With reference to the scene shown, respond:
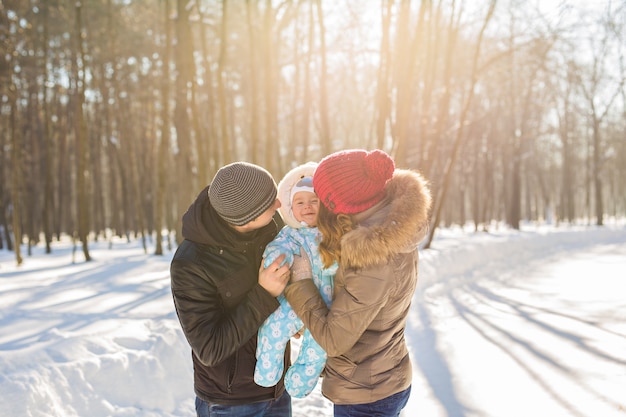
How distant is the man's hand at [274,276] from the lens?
6.63 ft

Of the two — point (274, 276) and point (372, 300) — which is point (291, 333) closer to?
point (274, 276)

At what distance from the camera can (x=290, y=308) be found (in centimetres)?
212

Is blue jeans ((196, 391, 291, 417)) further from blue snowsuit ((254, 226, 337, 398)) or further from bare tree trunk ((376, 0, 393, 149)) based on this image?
bare tree trunk ((376, 0, 393, 149))

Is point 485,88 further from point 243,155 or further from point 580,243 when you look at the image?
point 243,155

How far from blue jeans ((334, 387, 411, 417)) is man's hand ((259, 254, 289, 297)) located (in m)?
0.60

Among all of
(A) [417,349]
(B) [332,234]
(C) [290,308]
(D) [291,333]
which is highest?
(B) [332,234]

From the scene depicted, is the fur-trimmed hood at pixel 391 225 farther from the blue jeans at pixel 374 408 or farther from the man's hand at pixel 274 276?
the blue jeans at pixel 374 408

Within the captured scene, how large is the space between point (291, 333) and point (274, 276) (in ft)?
0.92

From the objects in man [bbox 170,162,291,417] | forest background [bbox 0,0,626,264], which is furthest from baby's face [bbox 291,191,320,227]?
forest background [bbox 0,0,626,264]

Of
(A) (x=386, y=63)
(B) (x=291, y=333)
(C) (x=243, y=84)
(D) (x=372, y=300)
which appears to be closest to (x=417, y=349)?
(B) (x=291, y=333)

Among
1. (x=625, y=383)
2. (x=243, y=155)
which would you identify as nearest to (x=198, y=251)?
(x=625, y=383)

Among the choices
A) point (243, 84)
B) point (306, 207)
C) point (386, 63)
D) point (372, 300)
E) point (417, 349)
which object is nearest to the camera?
point (372, 300)

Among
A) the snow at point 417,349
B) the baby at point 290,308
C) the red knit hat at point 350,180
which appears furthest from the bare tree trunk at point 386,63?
the red knit hat at point 350,180

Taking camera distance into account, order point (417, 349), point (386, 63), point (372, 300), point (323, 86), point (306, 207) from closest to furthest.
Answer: point (372, 300) < point (306, 207) < point (417, 349) < point (386, 63) < point (323, 86)
